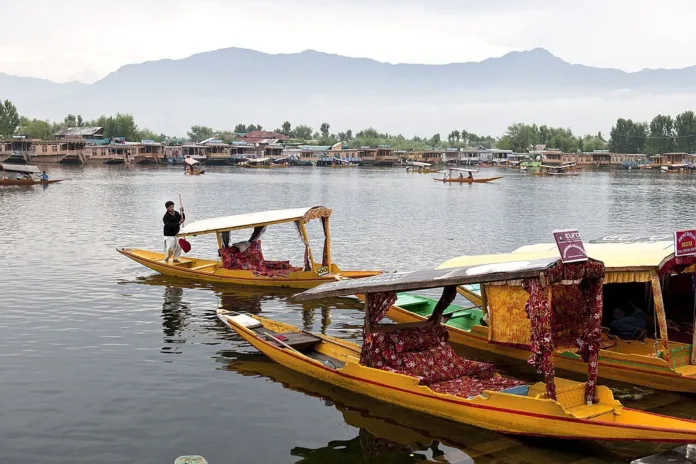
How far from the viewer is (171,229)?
22.2m

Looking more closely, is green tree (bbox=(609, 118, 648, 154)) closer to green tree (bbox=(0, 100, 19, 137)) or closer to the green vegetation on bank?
the green vegetation on bank

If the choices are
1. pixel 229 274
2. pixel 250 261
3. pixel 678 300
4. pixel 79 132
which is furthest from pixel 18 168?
pixel 79 132

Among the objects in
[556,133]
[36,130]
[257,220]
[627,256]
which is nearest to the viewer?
[627,256]

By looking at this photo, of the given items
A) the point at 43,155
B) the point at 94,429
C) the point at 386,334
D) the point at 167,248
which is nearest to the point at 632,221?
the point at 167,248

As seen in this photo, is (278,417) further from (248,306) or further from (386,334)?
(248,306)

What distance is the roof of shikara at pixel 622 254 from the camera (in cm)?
1189

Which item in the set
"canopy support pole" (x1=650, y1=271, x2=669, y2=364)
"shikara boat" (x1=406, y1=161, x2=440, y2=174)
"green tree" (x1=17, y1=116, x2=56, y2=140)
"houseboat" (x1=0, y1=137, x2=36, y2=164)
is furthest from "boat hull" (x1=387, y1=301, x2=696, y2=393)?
"green tree" (x1=17, y1=116, x2=56, y2=140)

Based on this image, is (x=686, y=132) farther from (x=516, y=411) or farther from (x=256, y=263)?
(x=516, y=411)

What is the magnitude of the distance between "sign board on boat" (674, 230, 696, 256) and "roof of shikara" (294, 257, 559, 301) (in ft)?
8.40

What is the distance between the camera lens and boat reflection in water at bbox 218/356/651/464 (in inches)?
399

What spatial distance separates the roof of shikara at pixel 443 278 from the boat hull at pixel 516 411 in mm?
1375

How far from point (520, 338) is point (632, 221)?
35.2 meters

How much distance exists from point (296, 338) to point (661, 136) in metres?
177

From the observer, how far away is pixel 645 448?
10359 millimetres
